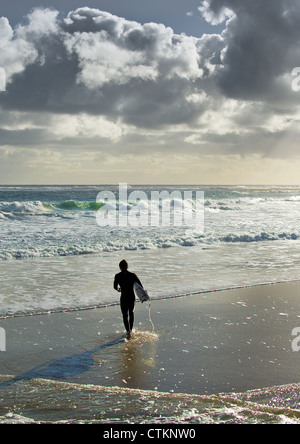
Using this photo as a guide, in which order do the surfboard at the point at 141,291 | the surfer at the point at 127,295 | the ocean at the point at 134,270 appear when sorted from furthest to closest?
the surfboard at the point at 141,291, the surfer at the point at 127,295, the ocean at the point at 134,270

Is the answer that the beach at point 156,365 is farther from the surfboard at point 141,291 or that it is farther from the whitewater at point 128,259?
the whitewater at point 128,259

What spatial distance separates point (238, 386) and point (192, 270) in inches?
325

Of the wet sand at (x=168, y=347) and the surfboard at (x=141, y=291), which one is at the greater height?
the surfboard at (x=141, y=291)

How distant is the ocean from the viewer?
475 centimetres

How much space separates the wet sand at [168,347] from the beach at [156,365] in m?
0.02

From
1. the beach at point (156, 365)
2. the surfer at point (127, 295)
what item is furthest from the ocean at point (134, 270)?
the surfer at point (127, 295)

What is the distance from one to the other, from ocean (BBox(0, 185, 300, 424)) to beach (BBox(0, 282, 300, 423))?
3cm

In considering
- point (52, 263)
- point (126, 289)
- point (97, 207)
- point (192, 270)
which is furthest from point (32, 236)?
point (97, 207)

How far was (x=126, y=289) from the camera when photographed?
25.4 feet

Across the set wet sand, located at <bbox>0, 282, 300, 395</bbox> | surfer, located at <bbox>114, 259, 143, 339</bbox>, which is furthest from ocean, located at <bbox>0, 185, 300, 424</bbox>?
surfer, located at <bbox>114, 259, 143, 339</bbox>

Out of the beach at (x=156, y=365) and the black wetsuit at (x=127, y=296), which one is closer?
the beach at (x=156, y=365)

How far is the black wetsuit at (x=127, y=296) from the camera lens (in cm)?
755
